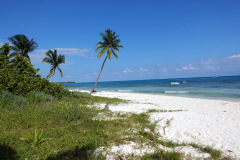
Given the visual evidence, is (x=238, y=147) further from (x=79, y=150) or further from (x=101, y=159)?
(x=79, y=150)

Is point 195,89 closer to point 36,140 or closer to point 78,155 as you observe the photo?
point 78,155

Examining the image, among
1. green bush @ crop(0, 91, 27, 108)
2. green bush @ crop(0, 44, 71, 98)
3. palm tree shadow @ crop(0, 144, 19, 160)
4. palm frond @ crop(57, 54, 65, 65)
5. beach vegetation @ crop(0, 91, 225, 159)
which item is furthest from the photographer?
palm frond @ crop(57, 54, 65, 65)

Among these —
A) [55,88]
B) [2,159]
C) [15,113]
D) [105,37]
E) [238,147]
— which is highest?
[105,37]

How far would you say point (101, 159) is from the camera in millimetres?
3480

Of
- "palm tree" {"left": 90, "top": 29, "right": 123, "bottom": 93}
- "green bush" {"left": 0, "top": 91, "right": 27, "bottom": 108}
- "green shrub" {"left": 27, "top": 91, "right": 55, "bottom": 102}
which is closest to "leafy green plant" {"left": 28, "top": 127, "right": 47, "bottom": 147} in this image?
"green bush" {"left": 0, "top": 91, "right": 27, "bottom": 108}

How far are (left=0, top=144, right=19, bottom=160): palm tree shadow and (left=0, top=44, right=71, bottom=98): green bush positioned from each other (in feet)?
24.1

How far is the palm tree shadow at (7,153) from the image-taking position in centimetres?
341

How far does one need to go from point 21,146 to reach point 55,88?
8.88 metres

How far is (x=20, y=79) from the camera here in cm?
1031

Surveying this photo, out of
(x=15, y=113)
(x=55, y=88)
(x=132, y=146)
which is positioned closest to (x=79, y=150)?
(x=132, y=146)

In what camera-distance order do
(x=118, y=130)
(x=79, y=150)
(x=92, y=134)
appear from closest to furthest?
(x=79, y=150), (x=92, y=134), (x=118, y=130)

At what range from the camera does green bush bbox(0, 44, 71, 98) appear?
960 cm

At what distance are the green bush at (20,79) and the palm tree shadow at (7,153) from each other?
24.1 ft

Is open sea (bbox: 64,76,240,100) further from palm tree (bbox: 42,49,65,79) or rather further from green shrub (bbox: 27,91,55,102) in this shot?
palm tree (bbox: 42,49,65,79)
